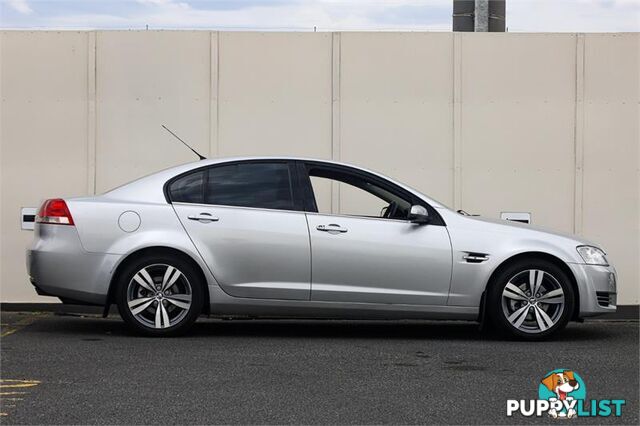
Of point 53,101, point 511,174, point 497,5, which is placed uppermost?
point 497,5

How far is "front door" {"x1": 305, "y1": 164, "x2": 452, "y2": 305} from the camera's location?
28.4 feet

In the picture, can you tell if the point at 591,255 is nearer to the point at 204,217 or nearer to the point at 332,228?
the point at 332,228

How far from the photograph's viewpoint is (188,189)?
8859mm

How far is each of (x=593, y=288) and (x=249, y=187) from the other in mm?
2989

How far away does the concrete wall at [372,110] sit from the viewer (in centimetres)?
1160

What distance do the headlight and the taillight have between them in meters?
4.24

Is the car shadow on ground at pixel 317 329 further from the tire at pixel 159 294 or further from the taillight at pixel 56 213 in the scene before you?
the taillight at pixel 56 213

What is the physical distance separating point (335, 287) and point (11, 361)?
2618 mm

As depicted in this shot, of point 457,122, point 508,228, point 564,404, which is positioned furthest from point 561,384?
point 457,122

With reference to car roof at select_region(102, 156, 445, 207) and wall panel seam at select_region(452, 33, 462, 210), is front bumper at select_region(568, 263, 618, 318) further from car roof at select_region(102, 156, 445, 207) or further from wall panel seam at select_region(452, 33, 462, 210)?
wall panel seam at select_region(452, 33, 462, 210)

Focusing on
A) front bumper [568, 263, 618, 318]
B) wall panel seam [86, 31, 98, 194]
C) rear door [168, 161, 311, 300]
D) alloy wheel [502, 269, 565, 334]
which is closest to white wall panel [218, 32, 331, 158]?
wall panel seam [86, 31, 98, 194]

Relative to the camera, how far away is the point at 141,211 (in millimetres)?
8695

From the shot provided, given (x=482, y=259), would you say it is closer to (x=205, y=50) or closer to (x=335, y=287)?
(x=335, y=287)

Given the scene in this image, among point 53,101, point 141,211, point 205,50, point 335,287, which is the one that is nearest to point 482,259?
point 335,287
